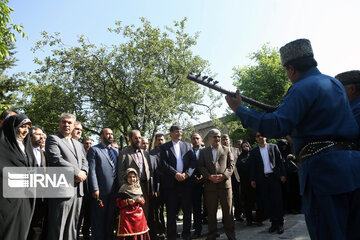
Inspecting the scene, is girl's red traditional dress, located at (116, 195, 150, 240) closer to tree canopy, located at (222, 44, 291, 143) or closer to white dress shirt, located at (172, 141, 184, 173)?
white dress shirt, located at (172, 141, 184, 173)

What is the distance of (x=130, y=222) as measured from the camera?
570cm

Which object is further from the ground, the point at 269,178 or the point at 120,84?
the point at 120,84

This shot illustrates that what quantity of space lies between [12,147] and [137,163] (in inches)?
107

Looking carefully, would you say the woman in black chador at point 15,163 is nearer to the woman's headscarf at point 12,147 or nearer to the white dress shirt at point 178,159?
the woman's headscarf at point 12,147

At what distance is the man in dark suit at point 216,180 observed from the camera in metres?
6.28

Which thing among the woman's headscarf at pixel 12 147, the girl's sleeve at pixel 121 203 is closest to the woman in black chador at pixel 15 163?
the woman's headscarf at pixel 12 147

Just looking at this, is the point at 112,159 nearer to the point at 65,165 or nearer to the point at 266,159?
the point at 65,165

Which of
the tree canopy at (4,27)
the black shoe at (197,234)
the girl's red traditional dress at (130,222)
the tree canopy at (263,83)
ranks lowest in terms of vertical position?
the black shoe at (197,234)

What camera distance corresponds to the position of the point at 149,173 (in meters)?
6.73

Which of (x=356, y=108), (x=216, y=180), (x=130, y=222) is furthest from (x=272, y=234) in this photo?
(x=356, y=108)

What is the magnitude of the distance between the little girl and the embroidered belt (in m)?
4.08

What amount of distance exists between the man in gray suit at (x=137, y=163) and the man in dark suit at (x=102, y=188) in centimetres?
17

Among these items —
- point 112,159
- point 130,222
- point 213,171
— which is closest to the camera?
point 130,222

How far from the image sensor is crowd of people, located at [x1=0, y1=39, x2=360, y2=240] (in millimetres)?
2305
